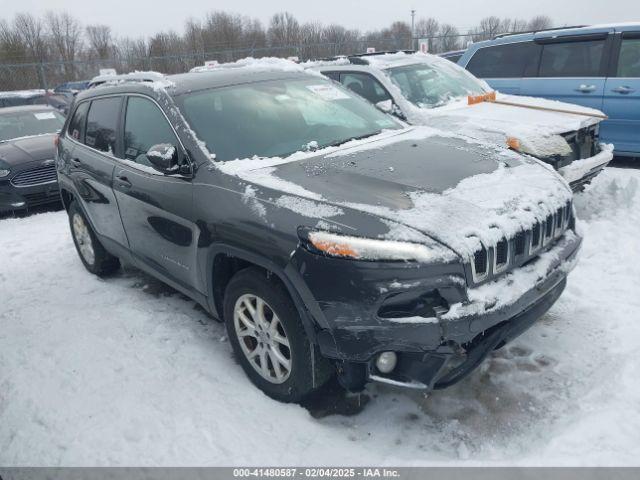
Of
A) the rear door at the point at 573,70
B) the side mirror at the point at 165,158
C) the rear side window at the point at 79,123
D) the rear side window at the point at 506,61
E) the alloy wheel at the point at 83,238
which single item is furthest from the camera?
the rear side window at the point at 506,61

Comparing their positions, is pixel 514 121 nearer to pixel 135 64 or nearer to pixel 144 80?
pixel 144 80

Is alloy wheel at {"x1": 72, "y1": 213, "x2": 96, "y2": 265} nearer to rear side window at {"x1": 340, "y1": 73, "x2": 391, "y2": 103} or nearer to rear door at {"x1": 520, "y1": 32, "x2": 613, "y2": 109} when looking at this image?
rear side window at {"x1": 340, "y1": 73, "x2": 391, "y2": 103}

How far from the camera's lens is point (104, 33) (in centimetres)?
4622

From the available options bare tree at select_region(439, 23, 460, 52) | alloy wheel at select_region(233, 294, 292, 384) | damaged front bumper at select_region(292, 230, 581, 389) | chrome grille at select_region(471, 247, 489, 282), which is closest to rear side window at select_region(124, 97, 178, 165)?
alloy wheel at select_region(233, 294, 292, 384)

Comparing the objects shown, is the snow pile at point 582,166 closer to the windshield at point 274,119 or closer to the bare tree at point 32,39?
the windshield at point 274,119

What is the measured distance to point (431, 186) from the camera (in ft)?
9.36

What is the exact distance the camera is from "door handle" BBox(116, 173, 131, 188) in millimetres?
3868

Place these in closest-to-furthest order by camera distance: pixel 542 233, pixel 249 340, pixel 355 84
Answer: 1. pixel 542 233
2. pixel 249 340
3. pixel 355 84

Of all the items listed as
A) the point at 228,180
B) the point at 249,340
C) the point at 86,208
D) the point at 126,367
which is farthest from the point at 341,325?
the point at 86,208

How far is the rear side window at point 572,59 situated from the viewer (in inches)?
285

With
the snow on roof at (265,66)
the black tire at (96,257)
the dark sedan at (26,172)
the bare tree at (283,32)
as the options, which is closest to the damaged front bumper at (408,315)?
the snow on roof at (265,66)

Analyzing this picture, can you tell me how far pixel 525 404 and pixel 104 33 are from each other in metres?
51.3

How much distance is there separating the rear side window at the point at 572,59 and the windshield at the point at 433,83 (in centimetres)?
132

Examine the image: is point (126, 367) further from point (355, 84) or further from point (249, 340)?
point (355, 84)
